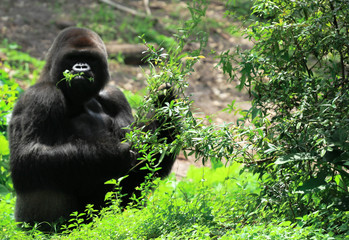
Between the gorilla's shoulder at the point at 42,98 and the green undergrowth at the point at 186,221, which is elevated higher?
the gorilla's shoulder at the point at 42,98

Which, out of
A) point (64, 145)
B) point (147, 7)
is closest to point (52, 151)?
point (64, 145)

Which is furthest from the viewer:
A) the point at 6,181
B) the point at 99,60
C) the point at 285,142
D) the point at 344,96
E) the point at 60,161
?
the point at 6,181

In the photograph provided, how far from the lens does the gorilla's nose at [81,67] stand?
3834 millimetres

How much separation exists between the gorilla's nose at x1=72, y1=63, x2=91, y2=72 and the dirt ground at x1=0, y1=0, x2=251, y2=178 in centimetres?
356

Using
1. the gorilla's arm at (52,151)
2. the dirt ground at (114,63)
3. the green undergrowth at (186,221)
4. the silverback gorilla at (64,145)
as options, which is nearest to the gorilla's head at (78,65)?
the silverback gorilla at (64,145)

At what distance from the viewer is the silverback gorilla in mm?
3711

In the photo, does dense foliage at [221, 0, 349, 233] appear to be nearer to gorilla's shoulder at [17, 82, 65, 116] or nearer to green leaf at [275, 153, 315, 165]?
green leaf at [275, 153, 315, 165]

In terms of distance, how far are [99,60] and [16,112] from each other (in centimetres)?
76

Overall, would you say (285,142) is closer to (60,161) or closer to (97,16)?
(60,161)

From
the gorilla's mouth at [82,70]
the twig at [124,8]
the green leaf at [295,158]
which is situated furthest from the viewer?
the twig at [124,8]

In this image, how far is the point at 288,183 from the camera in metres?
2.69

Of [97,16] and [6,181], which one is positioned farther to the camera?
[97,16]

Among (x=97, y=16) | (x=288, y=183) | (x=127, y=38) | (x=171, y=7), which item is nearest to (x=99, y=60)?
(x=288, y=183)

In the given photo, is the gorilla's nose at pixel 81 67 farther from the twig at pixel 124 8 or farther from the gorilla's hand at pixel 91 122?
the twig at pixel 124 8
